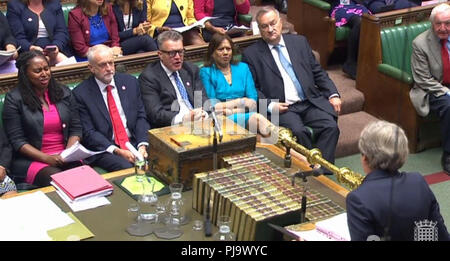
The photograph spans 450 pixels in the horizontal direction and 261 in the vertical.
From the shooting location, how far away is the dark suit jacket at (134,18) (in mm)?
5602

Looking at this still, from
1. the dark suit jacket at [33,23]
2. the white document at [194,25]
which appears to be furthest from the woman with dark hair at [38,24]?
the white document at [194,25]

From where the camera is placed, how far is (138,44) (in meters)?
5.59

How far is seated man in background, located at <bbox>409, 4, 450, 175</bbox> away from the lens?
208 inches

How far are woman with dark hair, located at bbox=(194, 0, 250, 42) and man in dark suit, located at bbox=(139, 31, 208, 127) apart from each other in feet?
4.26

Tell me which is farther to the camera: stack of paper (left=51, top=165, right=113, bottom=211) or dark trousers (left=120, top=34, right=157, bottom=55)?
dark trousers (left=120, top=34, right=157, bottom=55)

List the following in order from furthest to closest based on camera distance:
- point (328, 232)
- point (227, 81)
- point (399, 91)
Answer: point (399, 91) → point (227, 81) → point (328, 232)

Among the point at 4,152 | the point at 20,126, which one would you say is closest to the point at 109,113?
the point at 20,126

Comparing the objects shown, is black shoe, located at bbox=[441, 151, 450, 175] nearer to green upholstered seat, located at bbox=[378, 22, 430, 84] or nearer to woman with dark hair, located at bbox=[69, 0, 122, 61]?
green upholstered seat, located at bbox=[378, 22, 430, 84]

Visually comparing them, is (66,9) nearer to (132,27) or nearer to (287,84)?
(132,27)

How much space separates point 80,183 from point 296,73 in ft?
6.92

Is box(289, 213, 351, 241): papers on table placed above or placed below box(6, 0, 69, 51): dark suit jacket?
below

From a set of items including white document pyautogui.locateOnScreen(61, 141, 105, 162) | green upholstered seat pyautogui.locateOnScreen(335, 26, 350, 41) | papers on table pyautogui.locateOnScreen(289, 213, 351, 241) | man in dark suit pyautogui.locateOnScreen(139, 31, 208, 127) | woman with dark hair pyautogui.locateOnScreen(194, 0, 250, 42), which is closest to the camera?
papers on table pyautogui.locateOnScreen(289, 213, 351, 241)

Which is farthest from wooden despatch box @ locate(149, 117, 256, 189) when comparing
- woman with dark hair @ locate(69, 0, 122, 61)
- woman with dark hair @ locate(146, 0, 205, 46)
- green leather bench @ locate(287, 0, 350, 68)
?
green leather bench @ locate(287, 0, 350, 68)

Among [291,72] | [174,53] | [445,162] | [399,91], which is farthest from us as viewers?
[399,91]
